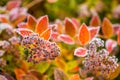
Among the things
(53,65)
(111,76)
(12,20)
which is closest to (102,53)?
(111,76)

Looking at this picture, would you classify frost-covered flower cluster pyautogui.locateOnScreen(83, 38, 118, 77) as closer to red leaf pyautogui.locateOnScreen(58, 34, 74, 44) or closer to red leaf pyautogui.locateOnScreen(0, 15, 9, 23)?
red leaf pyautogui.locateOnScreen(58, 34, 74, 44)

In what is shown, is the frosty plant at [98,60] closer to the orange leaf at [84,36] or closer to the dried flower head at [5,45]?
the orange leaf at [84,36]

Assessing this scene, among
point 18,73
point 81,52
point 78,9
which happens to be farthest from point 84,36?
point 78,9

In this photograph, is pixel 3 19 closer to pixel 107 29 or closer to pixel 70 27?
pixel 70 27

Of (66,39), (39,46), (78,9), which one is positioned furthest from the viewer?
(78,9)

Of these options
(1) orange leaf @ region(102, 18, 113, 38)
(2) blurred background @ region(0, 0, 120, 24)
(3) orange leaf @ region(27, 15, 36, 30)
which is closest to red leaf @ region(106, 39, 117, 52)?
(1) orange leaf @ region(102, 18, 113, 38)

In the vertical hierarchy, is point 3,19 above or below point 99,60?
above

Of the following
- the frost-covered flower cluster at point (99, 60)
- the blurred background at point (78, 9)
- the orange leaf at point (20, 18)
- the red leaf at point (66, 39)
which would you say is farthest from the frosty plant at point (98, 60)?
the blurred background at point (78, 9)

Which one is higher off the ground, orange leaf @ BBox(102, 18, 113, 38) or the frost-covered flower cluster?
orange leaf @ BBox(102, 18, 113, 38)

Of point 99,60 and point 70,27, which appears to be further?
point 70,27
